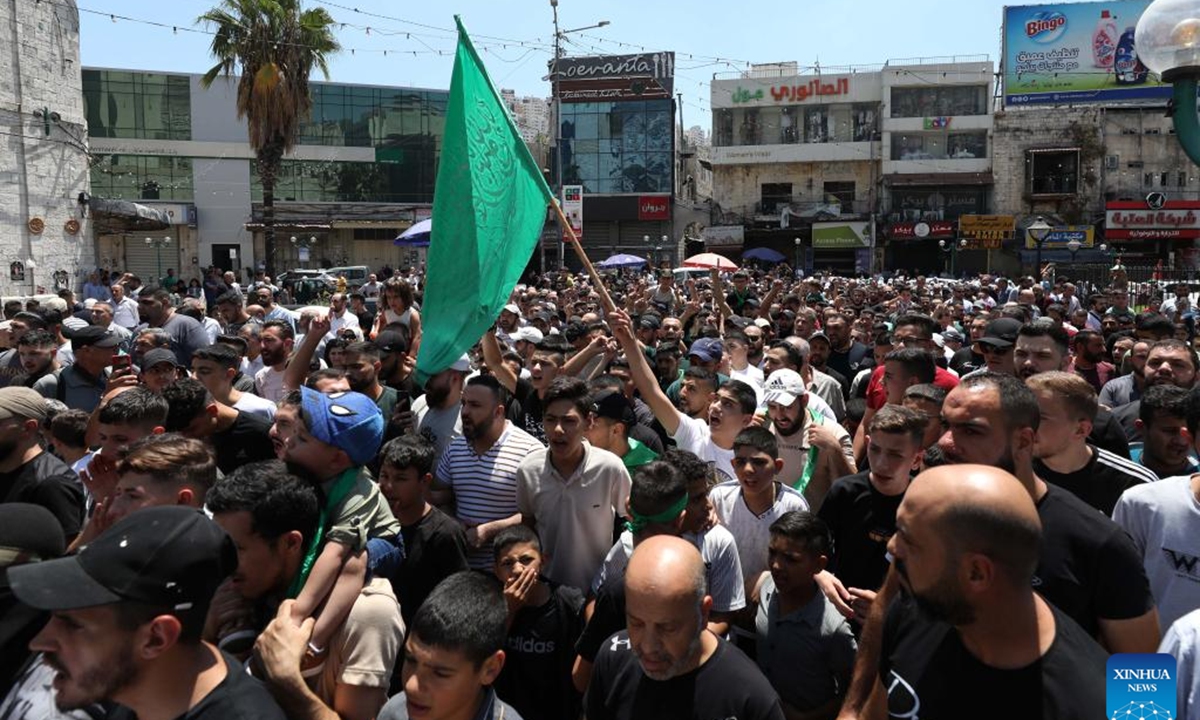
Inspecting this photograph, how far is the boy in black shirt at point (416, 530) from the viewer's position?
3.74m

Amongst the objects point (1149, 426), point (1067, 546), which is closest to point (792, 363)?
point (1149, 426)

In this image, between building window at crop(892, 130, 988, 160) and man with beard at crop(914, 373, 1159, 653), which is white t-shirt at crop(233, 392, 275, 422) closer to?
man with beard at crop(914, 373, 1159, 653)

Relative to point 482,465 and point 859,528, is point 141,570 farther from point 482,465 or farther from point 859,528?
point 859,528

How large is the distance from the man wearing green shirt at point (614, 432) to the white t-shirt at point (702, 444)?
0.20m

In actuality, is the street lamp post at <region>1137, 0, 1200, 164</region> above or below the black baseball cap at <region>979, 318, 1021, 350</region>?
above

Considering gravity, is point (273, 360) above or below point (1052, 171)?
below

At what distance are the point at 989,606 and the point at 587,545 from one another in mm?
2436

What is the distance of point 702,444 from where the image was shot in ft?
17.4

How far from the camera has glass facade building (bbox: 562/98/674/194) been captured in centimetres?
4894

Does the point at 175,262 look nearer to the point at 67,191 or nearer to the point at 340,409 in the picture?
the point at 67,191

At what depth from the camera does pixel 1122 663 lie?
2.01m

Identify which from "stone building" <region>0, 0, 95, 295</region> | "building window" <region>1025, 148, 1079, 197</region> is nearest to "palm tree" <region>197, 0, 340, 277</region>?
"stone building" <region>0, 0, 95, 295</region>

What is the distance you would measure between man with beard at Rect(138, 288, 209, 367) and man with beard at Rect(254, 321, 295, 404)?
165cm

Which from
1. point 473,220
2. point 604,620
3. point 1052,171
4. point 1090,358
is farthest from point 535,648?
point 1052,171
